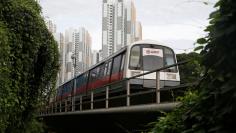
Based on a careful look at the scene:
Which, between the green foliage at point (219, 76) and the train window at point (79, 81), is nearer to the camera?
the green foliage at point (219, 76)

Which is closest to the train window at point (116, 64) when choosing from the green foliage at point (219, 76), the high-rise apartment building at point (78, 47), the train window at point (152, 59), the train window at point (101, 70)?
the train window at point (152, 59)

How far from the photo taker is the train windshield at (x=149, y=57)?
23.4 metres

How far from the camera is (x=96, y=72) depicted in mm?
28812

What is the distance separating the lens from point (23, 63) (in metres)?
13.5

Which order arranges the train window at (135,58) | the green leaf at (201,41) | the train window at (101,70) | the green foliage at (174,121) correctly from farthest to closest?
the train window at (101,70), the train window at (135,58), the green foliage at (174,121), the green leaf at (201,41)

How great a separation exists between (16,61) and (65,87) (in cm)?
2899

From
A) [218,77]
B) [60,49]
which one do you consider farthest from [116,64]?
[218,77]

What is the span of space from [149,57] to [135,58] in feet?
2.80

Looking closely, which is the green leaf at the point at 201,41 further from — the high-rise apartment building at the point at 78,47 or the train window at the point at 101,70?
the high-rise apartment building at the point at 78,47

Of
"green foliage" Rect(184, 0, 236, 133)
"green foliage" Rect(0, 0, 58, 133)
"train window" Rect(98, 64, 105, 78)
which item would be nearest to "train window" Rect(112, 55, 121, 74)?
"train window" Rect(98, 64, 105, 78)

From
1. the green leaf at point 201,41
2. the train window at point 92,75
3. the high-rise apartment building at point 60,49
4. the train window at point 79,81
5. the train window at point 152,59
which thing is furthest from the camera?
the train window at point 79,81

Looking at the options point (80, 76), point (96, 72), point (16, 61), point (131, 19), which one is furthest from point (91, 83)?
point (131, 19)

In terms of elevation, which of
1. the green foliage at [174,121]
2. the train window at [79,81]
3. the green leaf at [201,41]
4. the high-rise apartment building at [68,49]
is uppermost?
the high-rise apartment building at [68,49]

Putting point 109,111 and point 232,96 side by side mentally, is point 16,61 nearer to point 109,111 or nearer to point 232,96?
point 109,111
